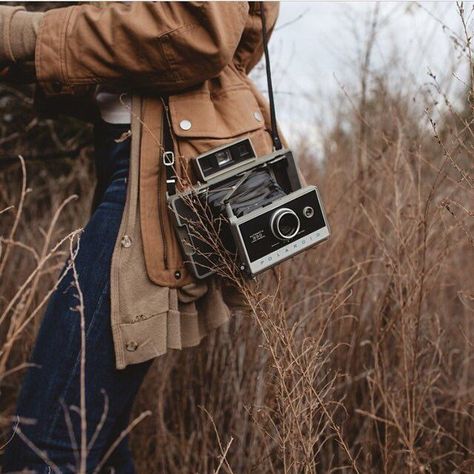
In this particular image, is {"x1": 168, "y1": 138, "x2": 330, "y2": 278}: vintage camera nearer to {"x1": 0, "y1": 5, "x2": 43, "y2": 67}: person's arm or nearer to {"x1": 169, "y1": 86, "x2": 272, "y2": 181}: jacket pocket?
{"x1": 169, "y1": 86, "x2": 272, "y2": 181}: jacket pocket

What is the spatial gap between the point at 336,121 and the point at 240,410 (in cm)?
199

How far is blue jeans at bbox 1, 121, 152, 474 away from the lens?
1.18 meters

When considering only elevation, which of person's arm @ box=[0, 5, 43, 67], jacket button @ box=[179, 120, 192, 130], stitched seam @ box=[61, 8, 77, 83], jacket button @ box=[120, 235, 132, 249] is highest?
person's arm @ box=[0, 5, 43, 67]

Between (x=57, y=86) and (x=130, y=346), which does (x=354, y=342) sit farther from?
A: (x=57, y=86)

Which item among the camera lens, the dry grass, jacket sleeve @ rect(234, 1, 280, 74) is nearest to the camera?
the camera lens

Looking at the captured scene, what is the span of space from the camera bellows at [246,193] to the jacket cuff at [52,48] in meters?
0.37

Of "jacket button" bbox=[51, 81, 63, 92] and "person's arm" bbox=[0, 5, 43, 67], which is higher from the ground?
"person's arm" bbox=[0, 5, 43, 67]

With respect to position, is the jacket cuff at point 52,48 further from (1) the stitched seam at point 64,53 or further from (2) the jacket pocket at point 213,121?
(2) the jacket pocket at point 213,121

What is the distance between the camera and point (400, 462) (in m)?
1.71

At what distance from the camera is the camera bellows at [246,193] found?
3.91 feet

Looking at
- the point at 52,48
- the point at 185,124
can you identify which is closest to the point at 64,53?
the point at 52,48

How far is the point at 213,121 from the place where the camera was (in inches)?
49.8

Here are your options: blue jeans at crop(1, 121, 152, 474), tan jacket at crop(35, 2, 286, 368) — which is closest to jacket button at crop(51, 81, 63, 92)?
tan jacket at crop(35, 2, 286, 368)

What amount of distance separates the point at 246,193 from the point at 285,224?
0.11m
